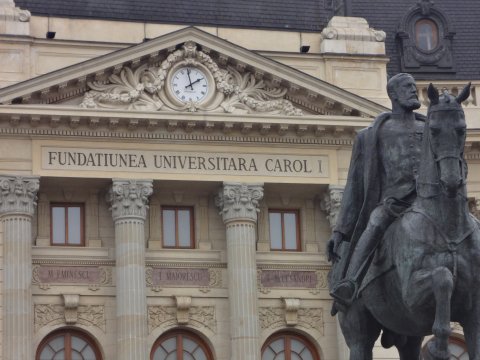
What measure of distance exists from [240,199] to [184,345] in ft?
12.4

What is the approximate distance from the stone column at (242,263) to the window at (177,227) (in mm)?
933

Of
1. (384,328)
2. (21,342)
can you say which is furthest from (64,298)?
(384,328)

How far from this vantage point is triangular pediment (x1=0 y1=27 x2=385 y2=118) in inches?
1575

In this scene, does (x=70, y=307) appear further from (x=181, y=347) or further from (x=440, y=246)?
(x=440, y=246)

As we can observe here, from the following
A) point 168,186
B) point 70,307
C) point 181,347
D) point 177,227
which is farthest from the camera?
point 177,227

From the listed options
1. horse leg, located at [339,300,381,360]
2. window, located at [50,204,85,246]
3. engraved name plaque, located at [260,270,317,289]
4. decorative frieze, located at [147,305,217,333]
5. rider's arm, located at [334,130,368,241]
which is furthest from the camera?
engraved name plaque, located at [260,270,317,289]

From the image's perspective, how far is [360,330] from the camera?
12172 millimetres

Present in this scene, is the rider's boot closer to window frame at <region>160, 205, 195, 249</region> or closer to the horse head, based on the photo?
the horse head

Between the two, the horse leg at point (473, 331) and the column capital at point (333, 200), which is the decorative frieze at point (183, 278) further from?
the horse leg at point (473, 331)

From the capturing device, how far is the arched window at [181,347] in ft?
133

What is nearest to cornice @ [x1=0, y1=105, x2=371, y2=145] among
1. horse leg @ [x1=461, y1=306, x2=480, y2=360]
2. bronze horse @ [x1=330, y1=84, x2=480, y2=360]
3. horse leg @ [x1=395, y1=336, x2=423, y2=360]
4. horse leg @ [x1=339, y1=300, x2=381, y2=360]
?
horse leg @ [x1=339, y1=300, x2=381, y2=360]

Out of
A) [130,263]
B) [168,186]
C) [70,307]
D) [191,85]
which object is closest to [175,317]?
[130,263]

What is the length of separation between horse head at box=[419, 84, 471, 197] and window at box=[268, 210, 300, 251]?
3081cm

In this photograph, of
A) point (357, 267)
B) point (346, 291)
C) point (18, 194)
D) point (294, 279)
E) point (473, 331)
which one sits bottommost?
point (473, 331)
